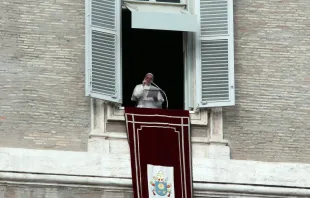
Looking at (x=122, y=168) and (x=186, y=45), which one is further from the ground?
(x=186, y=45)

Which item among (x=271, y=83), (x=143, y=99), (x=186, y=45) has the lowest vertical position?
(x=143, y=99)

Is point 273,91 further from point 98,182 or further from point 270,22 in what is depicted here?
point 98,182

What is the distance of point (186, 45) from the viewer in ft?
83.0

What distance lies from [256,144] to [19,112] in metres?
3.14

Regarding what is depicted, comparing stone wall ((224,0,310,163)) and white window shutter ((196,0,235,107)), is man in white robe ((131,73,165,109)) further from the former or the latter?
stone wall ((224,0,310,163))

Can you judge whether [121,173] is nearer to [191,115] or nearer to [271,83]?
[191,115]

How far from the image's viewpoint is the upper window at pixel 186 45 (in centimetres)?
2467

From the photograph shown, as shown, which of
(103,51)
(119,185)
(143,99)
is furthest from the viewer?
(143,99)

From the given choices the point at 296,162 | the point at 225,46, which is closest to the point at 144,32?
the point at 225,46

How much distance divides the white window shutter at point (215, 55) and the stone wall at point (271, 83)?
0.64ft

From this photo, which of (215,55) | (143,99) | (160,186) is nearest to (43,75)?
(143,99)

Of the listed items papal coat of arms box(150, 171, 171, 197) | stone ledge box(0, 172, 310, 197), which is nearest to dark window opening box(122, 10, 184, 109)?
papal coat of arms box(150, 171, 171, 197)

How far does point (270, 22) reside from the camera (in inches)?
1001

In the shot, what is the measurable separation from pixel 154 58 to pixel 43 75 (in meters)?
1.84
